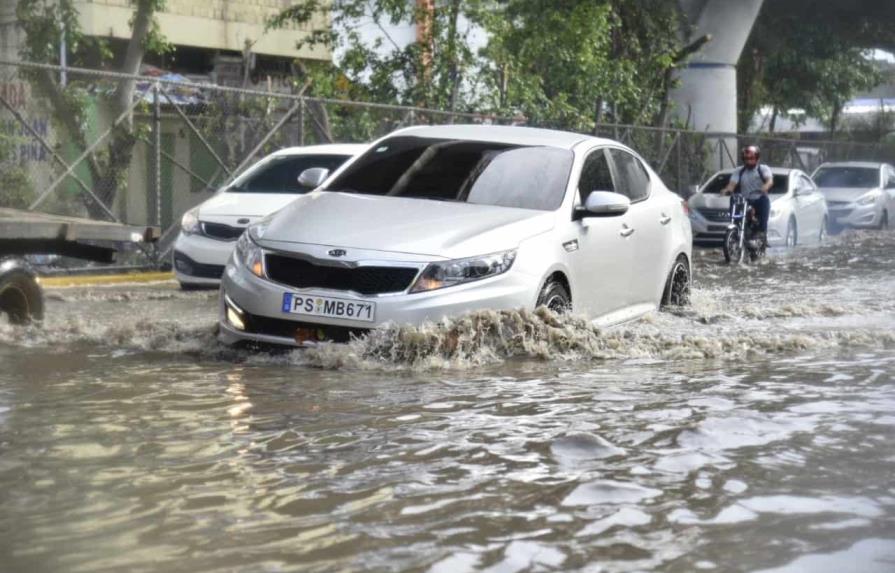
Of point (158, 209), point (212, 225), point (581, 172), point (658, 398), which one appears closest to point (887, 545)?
point (658, 398)

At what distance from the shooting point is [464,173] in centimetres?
1017

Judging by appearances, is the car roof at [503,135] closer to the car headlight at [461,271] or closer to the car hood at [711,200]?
the car headlight at [461,271]

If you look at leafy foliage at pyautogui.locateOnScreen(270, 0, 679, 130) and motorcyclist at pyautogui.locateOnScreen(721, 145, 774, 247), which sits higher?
leafy foliage at pyautogui.locateOnScreen(270, 0, 679, 130)

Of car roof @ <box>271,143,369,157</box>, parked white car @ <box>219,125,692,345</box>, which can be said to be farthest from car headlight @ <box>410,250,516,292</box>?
car roof @ <box>271,143,369,157</box>

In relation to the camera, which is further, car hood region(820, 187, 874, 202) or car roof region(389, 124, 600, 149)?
car hood region(820, 187, 874, 202)

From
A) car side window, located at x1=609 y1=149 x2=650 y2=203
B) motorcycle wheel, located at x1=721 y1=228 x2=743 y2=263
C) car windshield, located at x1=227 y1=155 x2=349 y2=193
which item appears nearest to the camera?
car side window, located at x1=609 y1=149 x2=650 y2=203

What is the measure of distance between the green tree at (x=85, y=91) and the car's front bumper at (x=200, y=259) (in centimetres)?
231

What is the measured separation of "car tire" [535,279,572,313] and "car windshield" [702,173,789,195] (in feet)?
54.8

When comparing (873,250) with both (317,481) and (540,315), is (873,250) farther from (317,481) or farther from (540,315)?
(317,481)

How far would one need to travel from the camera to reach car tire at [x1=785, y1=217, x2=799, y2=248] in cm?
2534

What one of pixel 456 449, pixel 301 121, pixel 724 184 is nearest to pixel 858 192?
pixel 724 184

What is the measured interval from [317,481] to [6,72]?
35.8ft

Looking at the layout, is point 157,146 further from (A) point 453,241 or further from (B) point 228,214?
(A) point 453,241

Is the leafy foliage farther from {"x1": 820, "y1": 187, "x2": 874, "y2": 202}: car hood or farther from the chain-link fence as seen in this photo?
{"x1": 820, "y1": 187, "x2": 874, "y2": 202}: car hood
